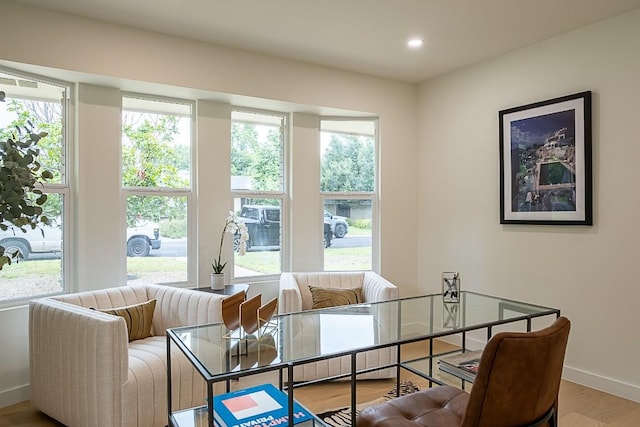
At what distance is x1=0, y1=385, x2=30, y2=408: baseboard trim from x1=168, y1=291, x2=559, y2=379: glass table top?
6.39ft

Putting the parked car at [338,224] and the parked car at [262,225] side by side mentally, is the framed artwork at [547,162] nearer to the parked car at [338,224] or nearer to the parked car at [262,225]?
the parked car at [338,224]

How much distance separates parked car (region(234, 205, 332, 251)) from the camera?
163 inches

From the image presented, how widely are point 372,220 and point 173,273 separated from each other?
2.07 meters

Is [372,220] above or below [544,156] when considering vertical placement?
below

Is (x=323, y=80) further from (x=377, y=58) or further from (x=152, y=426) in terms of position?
(x=152, y=426)

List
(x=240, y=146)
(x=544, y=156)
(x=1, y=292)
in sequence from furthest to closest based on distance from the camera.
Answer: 1. (x=240, y=146)
2. (x=544, y=156)
3. (x=1, y=292)

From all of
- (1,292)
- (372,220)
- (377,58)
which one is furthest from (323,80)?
(1,292)

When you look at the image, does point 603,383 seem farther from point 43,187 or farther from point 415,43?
point 43,187

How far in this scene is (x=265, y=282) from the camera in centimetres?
413

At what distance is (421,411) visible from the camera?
71.3 inches

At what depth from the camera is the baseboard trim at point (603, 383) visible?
3.02 metres

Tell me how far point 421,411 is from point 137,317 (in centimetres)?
196

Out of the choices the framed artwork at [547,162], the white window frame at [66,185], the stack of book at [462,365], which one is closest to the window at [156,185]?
the white window frame at [66,185]

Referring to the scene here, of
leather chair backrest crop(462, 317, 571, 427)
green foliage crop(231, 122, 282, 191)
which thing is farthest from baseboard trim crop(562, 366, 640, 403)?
green foliage crop(231, 122, 282, 191)
